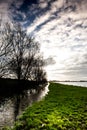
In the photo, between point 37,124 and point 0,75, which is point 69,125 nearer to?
point 37,124

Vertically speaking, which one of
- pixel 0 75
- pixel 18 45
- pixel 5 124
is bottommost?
pixel 5 124

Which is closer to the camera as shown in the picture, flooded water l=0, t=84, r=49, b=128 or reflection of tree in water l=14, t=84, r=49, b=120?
flooded water l=0, t=84, r=49, b=128

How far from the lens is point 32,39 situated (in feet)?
216

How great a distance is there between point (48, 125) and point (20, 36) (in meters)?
48.0

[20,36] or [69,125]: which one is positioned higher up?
[20,36]

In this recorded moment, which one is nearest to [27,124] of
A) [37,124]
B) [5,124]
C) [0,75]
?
[37,124]

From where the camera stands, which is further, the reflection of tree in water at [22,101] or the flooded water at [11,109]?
the reflection of tree in water at [22,101]

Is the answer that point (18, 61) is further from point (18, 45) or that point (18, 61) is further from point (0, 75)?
point (0, 75)

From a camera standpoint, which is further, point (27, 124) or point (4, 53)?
point (4, 53)

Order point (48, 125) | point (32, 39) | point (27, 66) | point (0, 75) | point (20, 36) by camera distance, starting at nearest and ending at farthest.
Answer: point (48, 125) < point (0, 75) < point (20, 36) < point (32, 39) < point (27, 66)

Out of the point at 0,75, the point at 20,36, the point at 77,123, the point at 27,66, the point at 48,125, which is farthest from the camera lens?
the point at 27,66

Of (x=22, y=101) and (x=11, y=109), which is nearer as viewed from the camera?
(x=11, y=109)

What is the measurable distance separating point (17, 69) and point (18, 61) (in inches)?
86.4

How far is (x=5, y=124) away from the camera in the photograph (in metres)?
13.7
